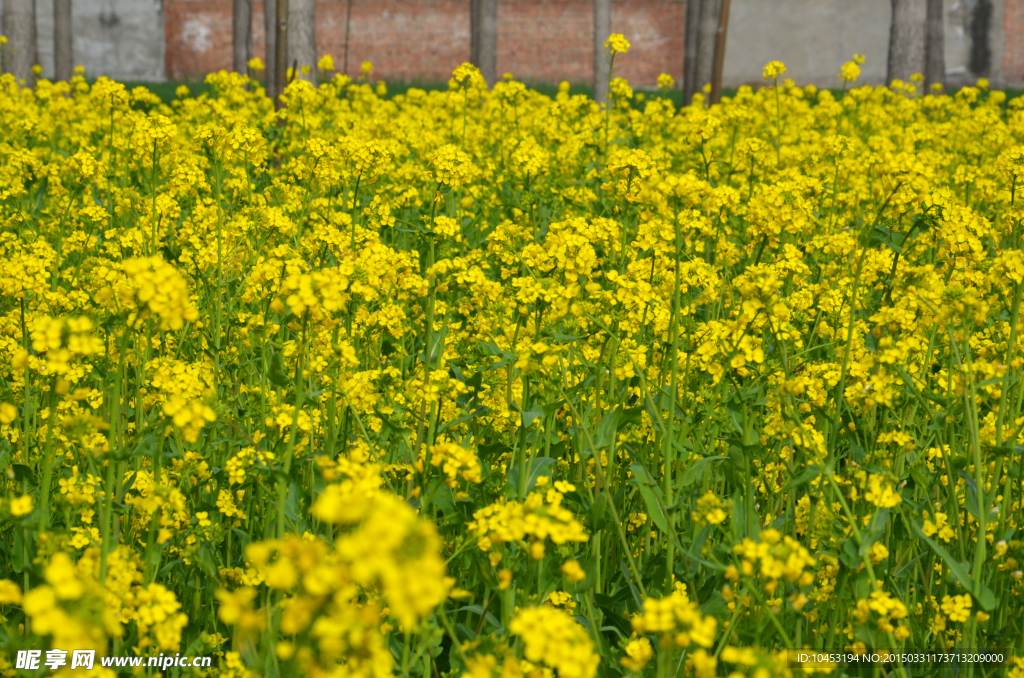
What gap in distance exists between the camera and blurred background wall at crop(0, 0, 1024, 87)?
2655 cm

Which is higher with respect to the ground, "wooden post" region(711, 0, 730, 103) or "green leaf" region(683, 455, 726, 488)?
"wooden post" region(711, 0, 730, 103)

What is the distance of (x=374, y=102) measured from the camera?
9086mm

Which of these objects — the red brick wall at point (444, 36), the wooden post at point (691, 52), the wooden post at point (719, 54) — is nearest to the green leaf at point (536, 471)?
the wooden post at point (719, 54)

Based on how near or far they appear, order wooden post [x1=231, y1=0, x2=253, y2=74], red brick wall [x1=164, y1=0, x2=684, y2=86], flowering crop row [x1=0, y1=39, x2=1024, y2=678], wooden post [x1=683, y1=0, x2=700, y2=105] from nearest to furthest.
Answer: flowering crop row [x1=0, y1=39, x2=1024, y2=678]
wooden post [x1=683, y1=0, x2=700, y2=105]
wooden post [x1=231, y1=0, x2=253, y2=74]
red brick wall [x1=164, y1=0, x2=684, y2=86]

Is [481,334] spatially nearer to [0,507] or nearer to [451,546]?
[451,546]

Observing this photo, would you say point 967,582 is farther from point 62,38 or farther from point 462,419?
point 62,38

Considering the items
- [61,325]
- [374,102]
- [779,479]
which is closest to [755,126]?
[374,102]

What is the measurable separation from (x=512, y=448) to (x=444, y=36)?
27.2m

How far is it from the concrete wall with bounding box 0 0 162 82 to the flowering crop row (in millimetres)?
25791

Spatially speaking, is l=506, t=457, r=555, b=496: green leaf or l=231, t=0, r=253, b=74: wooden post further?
l=231, t=0, r=253, b=74: wooden post

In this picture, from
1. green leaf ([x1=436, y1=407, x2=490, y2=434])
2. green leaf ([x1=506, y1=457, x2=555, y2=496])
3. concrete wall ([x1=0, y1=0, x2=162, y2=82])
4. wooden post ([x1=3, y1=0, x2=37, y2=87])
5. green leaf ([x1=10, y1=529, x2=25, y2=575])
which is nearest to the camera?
green leaf ([x1=10, y1=529, x2=25, y2=575])

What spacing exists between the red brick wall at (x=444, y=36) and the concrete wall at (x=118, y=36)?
0.55 metres

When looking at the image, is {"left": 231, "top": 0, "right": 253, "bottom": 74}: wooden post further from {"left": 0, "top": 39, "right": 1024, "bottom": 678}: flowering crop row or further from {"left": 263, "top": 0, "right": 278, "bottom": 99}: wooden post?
{"left": 0, "top": 39, "right": 1024, "bottom": 678}: flowering crop row

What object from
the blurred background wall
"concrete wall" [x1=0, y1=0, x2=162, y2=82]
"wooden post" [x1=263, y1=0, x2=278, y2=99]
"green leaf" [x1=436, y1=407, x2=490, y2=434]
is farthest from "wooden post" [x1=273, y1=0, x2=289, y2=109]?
"concrete wall" [x1=0, y1=0, x2=162, y2=82]
